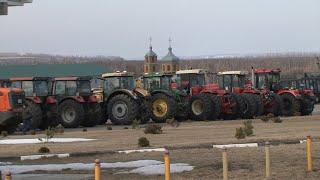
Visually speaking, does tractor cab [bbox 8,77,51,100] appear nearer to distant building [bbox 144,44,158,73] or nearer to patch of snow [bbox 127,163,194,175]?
patch of snow [bbox 127,163,194,175]

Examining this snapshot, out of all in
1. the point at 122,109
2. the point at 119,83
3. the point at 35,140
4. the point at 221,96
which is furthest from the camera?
the point at 221,96

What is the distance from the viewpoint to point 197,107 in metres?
35.5

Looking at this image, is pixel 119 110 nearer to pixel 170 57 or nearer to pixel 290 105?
pixel 290 105

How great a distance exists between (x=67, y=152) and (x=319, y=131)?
9.55 metres

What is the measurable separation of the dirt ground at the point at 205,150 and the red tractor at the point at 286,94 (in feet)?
32.9

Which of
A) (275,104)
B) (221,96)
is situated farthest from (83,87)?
(275,104)

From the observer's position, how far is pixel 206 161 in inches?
663

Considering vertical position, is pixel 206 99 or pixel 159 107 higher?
pixel 206 99

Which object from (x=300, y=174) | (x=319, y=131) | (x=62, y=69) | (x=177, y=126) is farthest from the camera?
(x=62, y=69)

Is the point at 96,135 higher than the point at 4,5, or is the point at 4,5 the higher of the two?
the point at 4,5

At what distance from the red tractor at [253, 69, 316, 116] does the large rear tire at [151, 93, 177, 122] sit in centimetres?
784

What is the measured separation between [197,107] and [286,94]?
7465 mm

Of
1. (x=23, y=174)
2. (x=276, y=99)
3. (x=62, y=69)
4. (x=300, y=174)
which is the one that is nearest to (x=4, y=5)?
(x=23, y=174)

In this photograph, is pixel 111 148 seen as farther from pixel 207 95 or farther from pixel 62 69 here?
pixel 62 69
